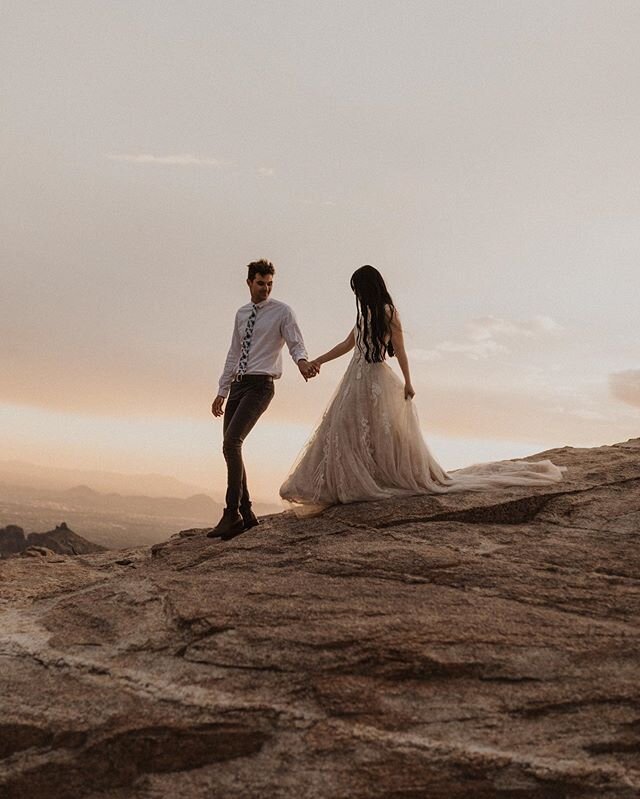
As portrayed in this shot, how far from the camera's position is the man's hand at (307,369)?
9.62m

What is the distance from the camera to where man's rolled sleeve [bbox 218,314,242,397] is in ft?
Result: 33.6

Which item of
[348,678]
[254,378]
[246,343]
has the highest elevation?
[246,343]

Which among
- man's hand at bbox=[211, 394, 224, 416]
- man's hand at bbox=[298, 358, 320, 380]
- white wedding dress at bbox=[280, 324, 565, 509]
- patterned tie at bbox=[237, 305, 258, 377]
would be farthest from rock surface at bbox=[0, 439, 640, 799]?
patterned tie at bbox=[237, 305, 258, 377]

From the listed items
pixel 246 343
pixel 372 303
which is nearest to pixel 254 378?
pixel 246 343

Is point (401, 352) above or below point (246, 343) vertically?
below

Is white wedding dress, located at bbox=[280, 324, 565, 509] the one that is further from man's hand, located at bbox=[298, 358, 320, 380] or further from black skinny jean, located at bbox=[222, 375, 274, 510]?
black skinny jean, located at bbox=[222, 375, 274, 510]

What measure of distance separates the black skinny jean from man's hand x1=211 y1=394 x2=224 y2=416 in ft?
1.18

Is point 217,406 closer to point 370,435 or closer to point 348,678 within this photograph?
point 370,435

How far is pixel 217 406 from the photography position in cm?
1034

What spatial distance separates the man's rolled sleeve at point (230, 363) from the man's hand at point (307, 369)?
1101 millimetres

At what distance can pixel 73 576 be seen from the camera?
10.7 meters

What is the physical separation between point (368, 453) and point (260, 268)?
3.13m

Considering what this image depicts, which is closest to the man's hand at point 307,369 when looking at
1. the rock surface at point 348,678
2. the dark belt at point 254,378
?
the dark belt at point 254,378

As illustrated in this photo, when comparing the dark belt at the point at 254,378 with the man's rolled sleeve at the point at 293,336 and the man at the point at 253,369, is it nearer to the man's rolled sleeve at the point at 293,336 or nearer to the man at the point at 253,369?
the man at the point at 253,369
